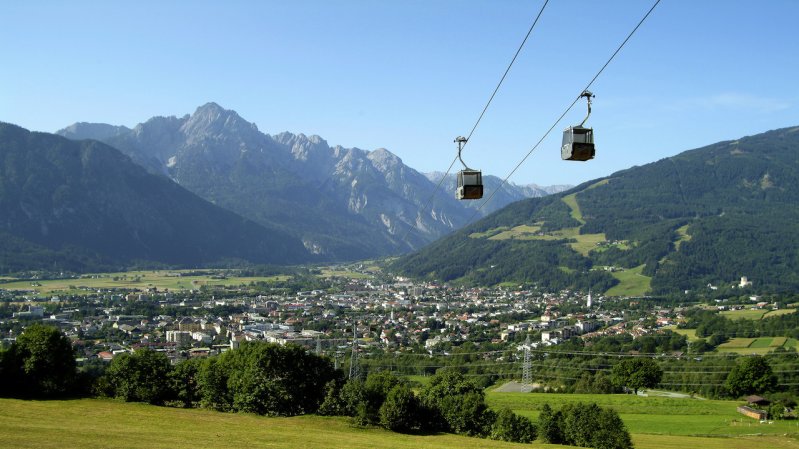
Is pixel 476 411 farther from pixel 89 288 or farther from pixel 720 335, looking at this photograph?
pixel 89 288

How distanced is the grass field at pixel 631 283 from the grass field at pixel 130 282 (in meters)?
83.1

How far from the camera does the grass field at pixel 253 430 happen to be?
24562 millimetres

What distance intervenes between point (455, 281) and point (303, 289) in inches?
1639

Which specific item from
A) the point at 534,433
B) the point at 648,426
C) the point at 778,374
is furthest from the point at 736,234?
the point at 534,433

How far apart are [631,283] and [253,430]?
408ft

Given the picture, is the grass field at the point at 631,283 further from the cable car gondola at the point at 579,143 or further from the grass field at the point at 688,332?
the cable car gondola at the point at 579,143

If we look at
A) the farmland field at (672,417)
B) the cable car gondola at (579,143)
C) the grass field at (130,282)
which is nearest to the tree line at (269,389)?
the farmland field at (672,417)

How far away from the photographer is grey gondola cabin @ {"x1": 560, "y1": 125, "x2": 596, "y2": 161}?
628 inches

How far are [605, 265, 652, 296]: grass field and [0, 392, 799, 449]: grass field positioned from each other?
299 feet

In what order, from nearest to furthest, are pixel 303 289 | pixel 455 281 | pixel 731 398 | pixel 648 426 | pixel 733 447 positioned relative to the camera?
pixel 733 447, pixel 648 426, pixel 731 398, pixel 303 289, pixel 455 281

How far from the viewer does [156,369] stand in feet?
125

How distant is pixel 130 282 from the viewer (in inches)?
6073

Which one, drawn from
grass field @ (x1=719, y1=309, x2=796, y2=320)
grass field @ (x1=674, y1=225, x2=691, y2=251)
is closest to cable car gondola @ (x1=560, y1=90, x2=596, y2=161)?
grass field @ (x1=719, y1=309, x2=796, y2=320)

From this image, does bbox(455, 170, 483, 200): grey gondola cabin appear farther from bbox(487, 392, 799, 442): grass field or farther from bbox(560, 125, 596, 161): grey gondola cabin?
bbox(487, 392, 799, 442): grass field
